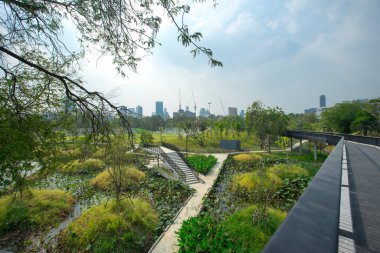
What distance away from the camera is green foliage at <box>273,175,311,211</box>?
1027cm

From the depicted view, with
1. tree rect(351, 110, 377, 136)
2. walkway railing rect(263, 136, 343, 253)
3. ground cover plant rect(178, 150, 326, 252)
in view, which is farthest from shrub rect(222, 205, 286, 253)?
tree rect(351, 110, 377, 136)

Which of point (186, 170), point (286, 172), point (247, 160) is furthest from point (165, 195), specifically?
point (247, 160)

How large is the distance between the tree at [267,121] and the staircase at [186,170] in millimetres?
15440

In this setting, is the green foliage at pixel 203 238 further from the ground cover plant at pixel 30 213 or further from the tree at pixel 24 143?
the ground cover plant at pixel 30 213

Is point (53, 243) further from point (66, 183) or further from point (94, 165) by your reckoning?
point (94, 165)

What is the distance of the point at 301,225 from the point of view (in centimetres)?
115

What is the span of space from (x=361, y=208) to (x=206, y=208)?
22.3 ft

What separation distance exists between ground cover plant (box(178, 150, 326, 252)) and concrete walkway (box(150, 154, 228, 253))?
383 mm

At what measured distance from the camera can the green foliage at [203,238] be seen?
19.6 feet

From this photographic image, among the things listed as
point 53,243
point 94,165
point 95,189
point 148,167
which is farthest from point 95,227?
point 94,165

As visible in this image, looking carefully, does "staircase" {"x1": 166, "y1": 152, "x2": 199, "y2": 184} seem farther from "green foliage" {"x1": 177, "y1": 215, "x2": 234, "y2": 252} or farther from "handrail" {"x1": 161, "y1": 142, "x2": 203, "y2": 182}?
"green foliage" {"x1": 177, "y1": 215, "x2": 234, "y2": 252}

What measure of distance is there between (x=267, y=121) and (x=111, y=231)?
1043 inches

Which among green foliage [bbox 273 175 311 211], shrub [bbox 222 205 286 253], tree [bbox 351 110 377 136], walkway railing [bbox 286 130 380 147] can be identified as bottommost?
green foliage [bbox 273 175 311 211]

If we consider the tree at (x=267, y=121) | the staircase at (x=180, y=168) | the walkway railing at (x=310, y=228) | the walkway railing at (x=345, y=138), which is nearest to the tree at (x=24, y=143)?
the walkway railing at (x=310, y=228)
